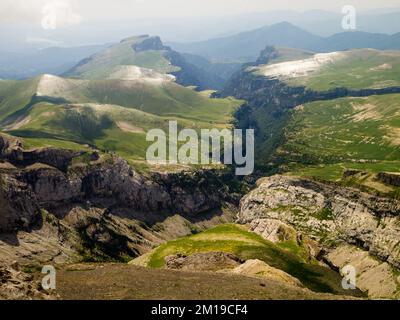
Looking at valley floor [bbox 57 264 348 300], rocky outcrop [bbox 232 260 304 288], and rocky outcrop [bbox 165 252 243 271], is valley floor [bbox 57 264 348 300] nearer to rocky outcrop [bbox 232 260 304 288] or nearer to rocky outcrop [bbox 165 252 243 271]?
rocky outcrop [bbox 232 260 304 288]

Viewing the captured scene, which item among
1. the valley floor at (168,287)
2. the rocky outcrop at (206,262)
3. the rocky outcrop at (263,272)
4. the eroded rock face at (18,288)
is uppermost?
the eroded rock face at (18,288)

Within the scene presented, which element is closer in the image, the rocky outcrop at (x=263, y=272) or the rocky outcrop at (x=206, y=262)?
the rocky outcrop at (x=263, y=272)

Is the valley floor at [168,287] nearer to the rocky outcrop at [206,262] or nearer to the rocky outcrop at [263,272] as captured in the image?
the rocky outcrop at [263,272]

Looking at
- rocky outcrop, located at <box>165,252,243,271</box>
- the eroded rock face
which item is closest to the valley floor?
the eroded rock face

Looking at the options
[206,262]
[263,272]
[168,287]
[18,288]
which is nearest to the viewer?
[18,288]

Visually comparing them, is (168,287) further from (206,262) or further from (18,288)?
(206,262)

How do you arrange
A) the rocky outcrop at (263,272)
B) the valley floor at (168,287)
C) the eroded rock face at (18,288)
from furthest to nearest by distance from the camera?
the rocky outcrop at (263,272) → the valley floor at (168,287) → the eroded rock face at (18,288)

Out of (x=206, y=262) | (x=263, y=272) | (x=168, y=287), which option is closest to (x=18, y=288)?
(x=168, y=287)

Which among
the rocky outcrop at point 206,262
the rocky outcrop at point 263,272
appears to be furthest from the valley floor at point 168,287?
the rocky outcrop at point 206,262

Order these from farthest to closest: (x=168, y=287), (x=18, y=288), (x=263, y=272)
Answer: (x=263, y=272) → (x=168, y=287) → (x=18, y=288)
